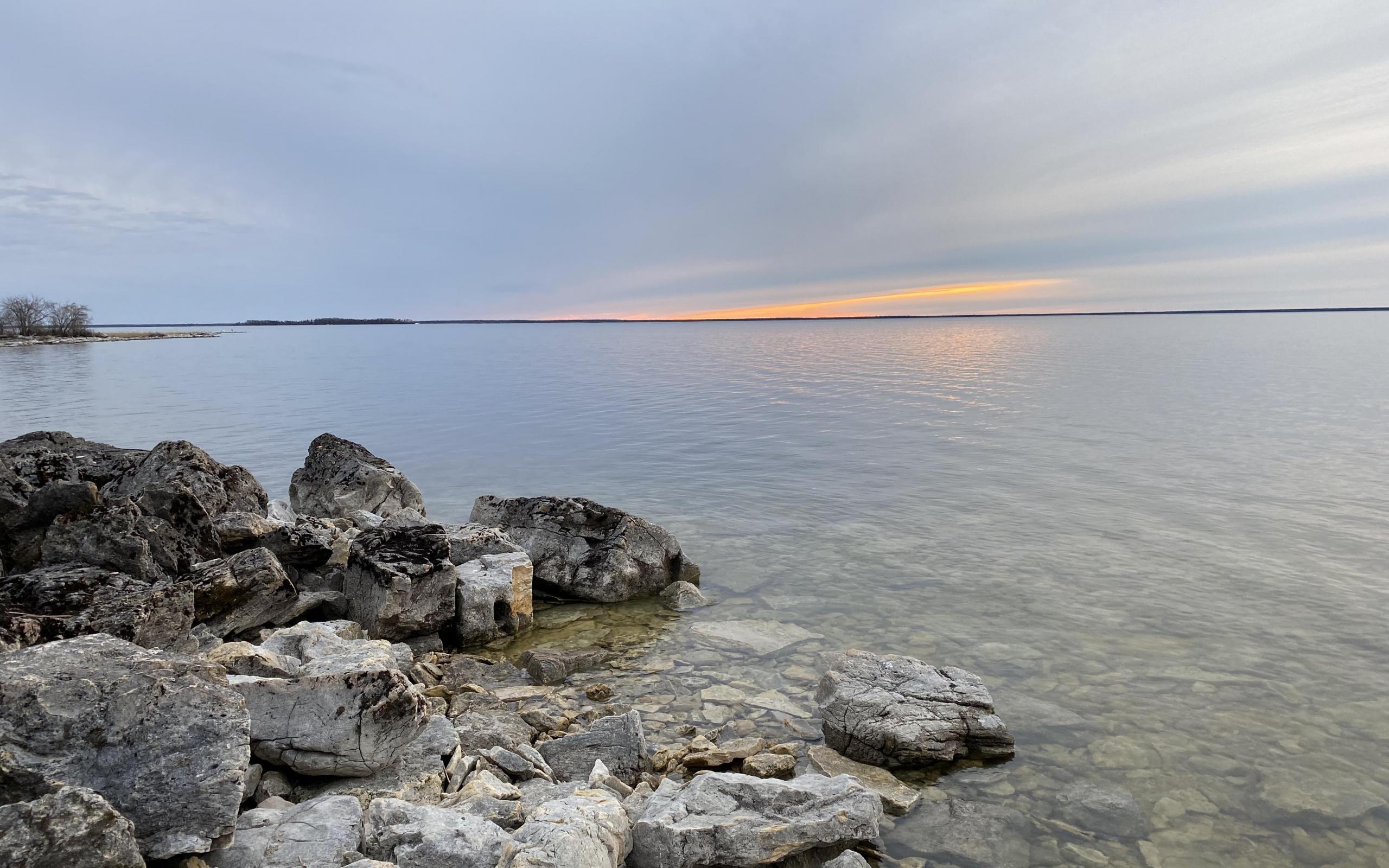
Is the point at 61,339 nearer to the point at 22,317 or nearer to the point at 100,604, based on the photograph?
the point at 22,317

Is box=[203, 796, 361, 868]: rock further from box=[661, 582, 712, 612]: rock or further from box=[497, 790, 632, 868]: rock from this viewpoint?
box=[661, 582, 712, 612]: rock

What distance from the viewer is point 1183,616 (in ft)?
34.9

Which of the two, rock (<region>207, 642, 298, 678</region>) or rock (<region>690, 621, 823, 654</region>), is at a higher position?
rock (<region>207, 642, 298, 678</region>)

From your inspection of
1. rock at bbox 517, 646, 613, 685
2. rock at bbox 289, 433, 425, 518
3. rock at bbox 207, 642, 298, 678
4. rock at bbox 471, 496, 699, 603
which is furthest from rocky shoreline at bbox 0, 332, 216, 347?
rock at bbox 207, 642, 298, 678

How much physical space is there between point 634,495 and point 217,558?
11.2m

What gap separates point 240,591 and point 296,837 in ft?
16.0

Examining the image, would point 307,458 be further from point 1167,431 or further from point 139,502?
point 1167,431

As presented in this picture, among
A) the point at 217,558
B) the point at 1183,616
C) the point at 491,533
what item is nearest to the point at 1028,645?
the point at 1183,616

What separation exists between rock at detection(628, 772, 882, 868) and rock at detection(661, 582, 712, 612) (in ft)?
19.1

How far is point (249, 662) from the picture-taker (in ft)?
20.5

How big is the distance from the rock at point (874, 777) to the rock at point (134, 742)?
15.8 feet

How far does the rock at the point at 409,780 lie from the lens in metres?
5.63

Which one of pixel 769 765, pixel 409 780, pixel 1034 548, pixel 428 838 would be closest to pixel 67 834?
pixel 428 838

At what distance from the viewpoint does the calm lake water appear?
271 inches
